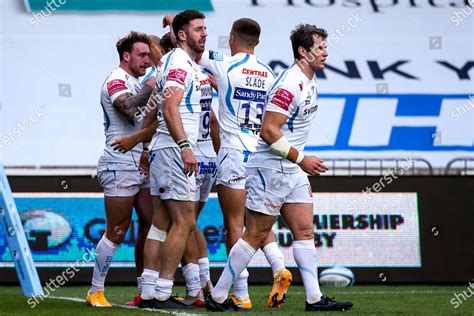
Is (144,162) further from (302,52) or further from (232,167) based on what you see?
(302,52)

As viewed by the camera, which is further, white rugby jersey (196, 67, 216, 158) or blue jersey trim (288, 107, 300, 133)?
white rugby jersey (196, 67, 216, 158)

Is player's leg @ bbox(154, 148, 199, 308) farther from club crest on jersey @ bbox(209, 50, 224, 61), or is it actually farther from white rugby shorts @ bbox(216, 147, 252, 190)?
club crest on jersey @ bbox(209, 50, 224, 61)

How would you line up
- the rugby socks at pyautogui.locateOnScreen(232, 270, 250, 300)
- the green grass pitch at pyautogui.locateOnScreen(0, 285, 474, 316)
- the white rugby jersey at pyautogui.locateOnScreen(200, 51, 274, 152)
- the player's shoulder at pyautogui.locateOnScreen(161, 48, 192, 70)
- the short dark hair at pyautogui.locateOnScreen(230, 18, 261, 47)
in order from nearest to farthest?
the green grass pitch at pyautogui.locateOnScreen(0, 285, 474, 316) < the player's shoulder at pyautogui.locateOnScreen(161, 48, 192, 70) < the rugby socks at pyautogui.locateOnScreen(232, 270, 250, 300) < the white rugby jersey at pyautogui.locateOnScreen(200, 51, 274, 152) < the short dark hair at pyautogui.locateOnScreen(230, 18, 261, 47)

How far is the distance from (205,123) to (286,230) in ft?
13.2

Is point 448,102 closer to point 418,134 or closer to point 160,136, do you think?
point 418,134

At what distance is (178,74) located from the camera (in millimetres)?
9164

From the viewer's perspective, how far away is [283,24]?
1883 centimetres

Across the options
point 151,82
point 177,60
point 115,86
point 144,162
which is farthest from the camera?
point 115,86

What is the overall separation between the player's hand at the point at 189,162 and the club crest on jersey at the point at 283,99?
30.1 inches

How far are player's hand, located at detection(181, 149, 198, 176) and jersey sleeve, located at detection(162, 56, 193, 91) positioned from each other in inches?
22.2

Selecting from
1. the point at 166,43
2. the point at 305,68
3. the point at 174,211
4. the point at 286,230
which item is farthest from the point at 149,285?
the point at 286,230

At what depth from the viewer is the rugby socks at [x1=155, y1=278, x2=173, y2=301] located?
9.16 metres

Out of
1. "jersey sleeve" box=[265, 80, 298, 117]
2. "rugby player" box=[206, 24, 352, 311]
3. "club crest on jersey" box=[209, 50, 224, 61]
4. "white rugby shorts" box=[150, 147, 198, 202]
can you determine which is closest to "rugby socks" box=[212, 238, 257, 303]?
"rugby player" box=[206, 24, 352, 311]

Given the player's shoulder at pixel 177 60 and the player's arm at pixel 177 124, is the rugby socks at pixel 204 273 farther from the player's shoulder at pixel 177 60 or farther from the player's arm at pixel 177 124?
the player's shoulder at pixel 177 60
